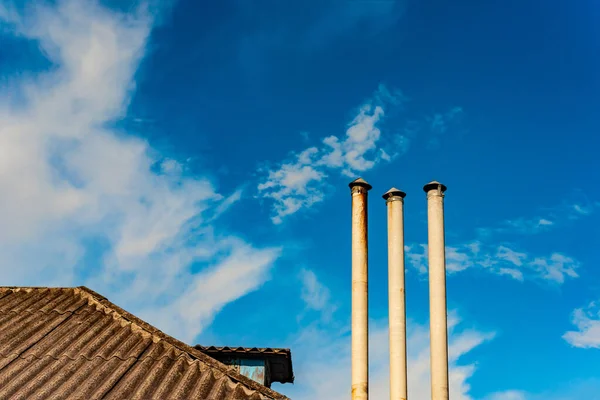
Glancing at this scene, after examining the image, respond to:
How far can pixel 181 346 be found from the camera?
8781 millimetres

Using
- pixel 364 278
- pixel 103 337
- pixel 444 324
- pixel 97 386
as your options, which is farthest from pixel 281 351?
pixel 97 386

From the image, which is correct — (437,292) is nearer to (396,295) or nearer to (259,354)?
(396,295)

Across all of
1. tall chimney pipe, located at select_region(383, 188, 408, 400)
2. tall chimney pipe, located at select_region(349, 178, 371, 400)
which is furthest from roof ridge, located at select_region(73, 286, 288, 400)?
tall chimney pipe, located at select_region(383, 188, 408, 400)

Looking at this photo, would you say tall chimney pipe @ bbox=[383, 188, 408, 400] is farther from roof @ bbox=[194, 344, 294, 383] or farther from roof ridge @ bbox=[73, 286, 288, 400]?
roof ridge @ bbox=[73, 286, 288, 400]

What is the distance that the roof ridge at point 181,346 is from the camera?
7829mm

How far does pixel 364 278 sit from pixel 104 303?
234 inches

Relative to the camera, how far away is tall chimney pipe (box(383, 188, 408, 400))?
1327cm

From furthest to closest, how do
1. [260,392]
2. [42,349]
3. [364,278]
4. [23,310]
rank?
[364,278] < [23,310] < [42,349] < [260,392]

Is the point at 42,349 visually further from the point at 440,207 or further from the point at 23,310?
the point at 440,207

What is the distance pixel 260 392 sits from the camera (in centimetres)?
777

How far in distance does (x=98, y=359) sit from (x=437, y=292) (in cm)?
775

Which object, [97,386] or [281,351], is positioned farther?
[281,351]

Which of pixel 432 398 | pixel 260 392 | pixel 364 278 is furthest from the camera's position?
pixel 364 278

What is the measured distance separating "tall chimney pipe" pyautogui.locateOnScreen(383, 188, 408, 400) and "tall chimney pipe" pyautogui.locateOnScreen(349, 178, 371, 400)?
55 cm
